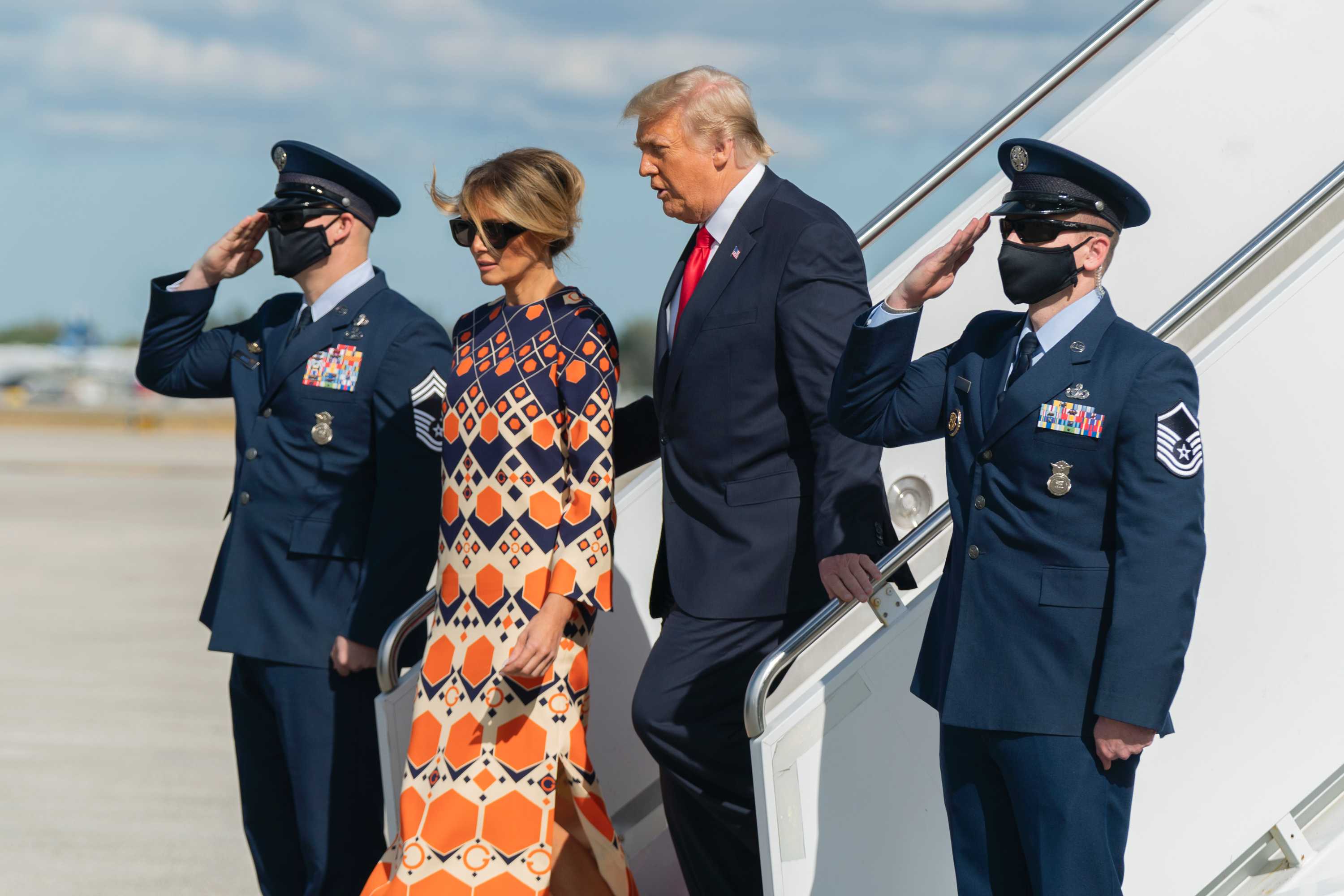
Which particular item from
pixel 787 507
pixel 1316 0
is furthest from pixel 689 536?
pixel 1316 0

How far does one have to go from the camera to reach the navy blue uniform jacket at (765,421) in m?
2.75

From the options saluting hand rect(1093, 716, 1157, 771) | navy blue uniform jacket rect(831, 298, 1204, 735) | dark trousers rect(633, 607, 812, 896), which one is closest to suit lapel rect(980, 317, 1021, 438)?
navy blue uniform jacket rect(831, 298, 1204, 735)

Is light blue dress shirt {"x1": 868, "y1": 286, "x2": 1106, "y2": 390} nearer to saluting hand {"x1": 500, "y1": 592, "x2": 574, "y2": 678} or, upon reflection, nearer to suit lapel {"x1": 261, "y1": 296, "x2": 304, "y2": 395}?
saluting hand {"x1": 500, "y1": 592, "x2": 574, "y2": 678}

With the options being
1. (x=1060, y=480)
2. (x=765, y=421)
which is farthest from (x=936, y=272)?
(x=765, y=421)

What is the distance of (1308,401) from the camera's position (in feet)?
8.73

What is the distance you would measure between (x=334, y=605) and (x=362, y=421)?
1.34 feet

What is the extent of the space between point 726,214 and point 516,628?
35.4 inches

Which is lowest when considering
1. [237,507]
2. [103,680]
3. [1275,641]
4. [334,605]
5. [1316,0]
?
[103,680]

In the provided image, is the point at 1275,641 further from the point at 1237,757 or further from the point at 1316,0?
the point at 1316,0

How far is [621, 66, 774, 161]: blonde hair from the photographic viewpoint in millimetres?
2857

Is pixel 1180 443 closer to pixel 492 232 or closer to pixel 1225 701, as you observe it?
pixel 1225 701

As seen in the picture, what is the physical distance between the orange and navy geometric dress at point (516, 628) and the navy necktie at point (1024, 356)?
0.83 metres

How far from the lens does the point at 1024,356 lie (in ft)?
7.87

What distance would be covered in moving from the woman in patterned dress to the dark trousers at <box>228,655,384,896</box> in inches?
15.3
